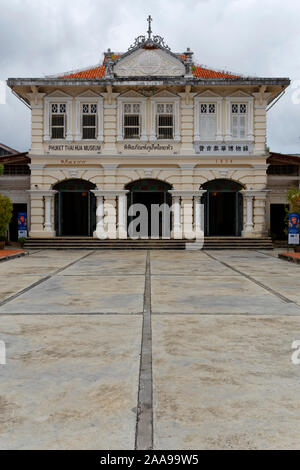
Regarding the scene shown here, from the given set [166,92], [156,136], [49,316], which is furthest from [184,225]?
[49,316]

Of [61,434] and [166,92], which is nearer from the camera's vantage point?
[61,434]

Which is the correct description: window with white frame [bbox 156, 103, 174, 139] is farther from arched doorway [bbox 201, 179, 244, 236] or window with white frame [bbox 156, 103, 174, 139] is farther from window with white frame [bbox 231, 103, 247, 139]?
arched doorway [bbox 201, 179, 244, 236]

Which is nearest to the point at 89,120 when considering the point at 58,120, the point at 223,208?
the point at 58,120

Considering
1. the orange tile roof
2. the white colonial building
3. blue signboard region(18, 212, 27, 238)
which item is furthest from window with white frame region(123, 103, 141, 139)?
blue signboard region(18, 212, 27, 238)

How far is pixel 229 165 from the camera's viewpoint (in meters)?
21.5

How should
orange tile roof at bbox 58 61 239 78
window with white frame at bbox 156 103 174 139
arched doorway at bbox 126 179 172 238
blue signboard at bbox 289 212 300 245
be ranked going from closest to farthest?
1. blue signboard at bbox 289 212 300 245
2. window with white frame at bbox 156 103 174 139
3. arched doorway at bbox 126 179 172 238
4. orange tile roof at bbox 58 61 239 78

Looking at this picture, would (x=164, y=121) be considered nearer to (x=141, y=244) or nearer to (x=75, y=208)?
(x=141, y=244)

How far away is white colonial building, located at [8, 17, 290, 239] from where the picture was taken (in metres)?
21.3

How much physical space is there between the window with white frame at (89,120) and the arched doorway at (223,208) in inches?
249

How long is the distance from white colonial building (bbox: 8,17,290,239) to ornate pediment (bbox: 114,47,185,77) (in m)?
0.05

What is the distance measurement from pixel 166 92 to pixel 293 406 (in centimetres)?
1992

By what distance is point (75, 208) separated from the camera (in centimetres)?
2305

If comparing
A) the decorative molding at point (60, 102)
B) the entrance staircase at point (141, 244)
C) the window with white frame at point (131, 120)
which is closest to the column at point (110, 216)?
the entrance staircase at point (141, 244)
